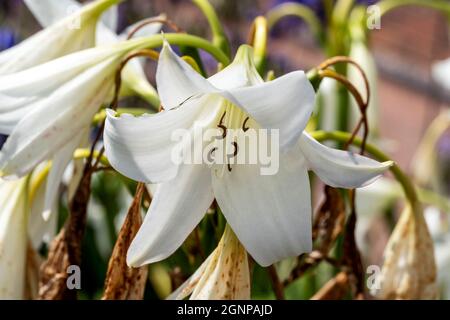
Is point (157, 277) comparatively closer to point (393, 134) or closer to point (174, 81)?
point (174, 81)

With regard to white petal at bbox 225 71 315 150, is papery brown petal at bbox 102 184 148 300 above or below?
below

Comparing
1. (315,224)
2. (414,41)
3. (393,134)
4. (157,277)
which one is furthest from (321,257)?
(414,41)

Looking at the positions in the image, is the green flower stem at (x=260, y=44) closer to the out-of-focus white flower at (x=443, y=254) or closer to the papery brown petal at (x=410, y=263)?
the papery brown petal at (x=410, y=263)

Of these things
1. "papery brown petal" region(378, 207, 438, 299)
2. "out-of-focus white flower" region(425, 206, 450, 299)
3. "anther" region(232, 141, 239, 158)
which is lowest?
"out-of-focus white flower" region(425, 206, 450, 299)

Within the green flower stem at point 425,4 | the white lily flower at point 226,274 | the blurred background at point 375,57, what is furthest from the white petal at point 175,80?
the green flower stem at point 425,4

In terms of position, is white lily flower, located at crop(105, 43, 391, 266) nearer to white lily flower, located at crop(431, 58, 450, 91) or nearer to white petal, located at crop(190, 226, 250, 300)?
white petal, located at crop(190, 226, 250, 300)

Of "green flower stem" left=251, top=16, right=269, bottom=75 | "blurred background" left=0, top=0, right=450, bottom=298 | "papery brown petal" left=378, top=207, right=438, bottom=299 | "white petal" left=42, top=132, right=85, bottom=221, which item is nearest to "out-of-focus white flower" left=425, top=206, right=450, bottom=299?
"blurred background" left=0, top=0, right=450, bottom=298
